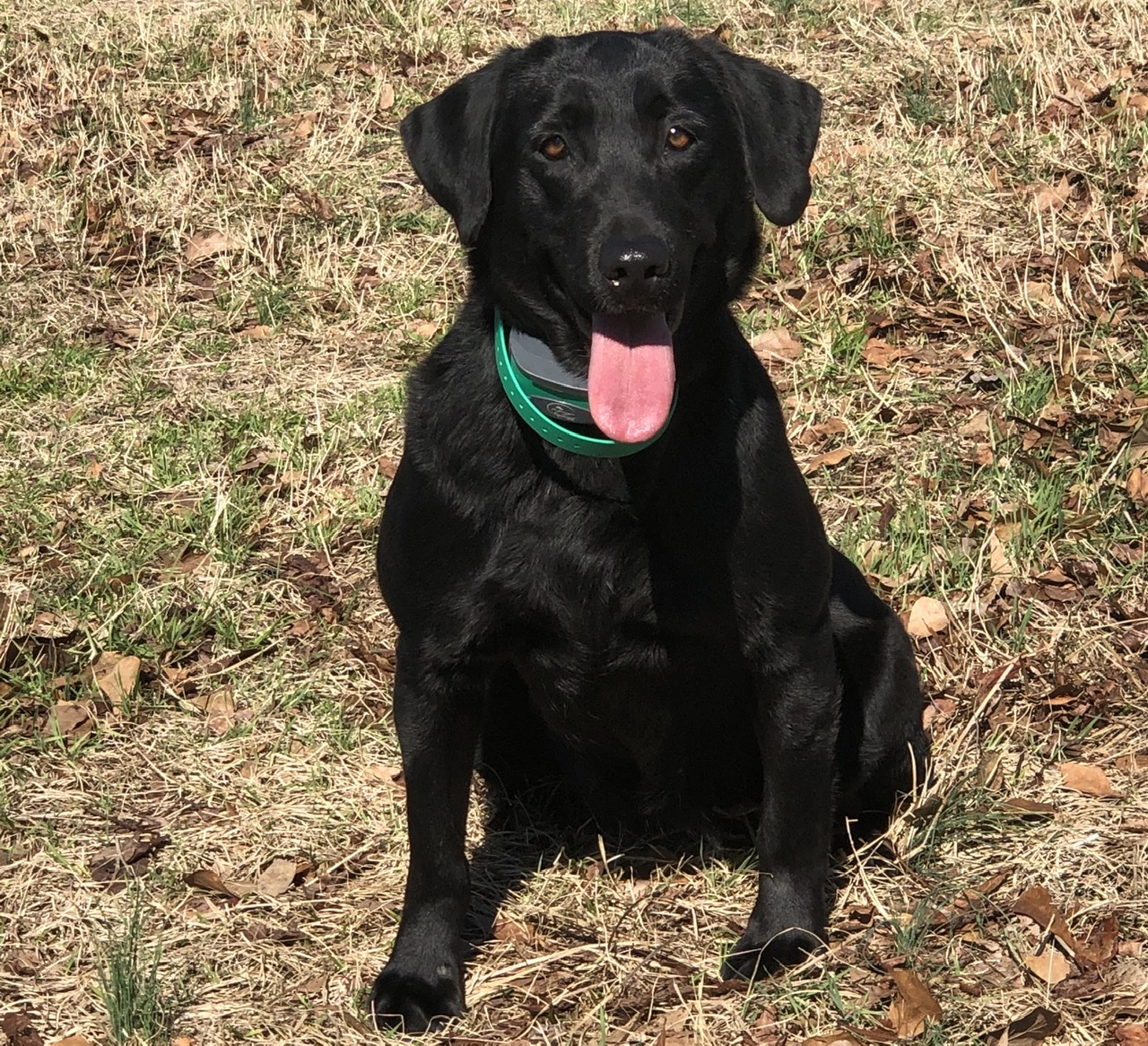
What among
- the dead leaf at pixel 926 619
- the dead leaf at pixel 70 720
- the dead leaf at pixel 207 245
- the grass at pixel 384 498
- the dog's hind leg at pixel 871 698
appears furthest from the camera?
the dead leaf at pixel 207 245

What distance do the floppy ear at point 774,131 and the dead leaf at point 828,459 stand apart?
6.32ft

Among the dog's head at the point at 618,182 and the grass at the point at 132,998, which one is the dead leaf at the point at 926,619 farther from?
the grass at the point at 132,998

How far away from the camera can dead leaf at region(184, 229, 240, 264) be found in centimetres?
646

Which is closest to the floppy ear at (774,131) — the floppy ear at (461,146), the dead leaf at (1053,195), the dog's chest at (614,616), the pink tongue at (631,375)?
the pink tongue at (631,375)

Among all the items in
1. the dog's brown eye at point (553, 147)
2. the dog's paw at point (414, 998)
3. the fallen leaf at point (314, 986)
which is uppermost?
the dog's brown eye at point (553, 147)

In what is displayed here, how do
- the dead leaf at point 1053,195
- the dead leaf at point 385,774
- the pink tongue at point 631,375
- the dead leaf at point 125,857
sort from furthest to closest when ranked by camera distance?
the dead leaf at point 1053,195, the dead leaf at point 385,774, the dead leaf at point 125,857, the pink tongue at point 631,375

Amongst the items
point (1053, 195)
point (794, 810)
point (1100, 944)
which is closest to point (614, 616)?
point (794, 810)

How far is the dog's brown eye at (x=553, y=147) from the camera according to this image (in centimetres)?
295

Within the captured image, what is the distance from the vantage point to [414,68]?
7.58 meters

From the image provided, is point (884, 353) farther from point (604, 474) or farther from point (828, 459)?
point (604, 474)

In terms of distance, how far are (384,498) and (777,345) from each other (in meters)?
1.59

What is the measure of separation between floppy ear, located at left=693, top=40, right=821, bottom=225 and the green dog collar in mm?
447

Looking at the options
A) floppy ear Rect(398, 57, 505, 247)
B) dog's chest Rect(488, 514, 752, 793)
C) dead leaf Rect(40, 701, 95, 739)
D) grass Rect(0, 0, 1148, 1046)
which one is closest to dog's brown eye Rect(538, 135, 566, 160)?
floppy ear Rect(398, 57, 505, 247)

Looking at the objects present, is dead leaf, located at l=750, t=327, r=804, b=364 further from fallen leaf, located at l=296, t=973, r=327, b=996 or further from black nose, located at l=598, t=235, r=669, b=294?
fallen leaf, located at l=296, t=973, r=327, b=996
